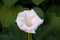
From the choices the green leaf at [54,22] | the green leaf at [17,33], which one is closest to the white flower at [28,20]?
the green leaf at [17,33]

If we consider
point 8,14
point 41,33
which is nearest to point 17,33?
point 41,33

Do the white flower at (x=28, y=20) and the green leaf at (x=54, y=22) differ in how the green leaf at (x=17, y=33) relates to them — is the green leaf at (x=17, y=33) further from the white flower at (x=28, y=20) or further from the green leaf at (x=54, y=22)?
the green leaf at (x=54, y=22)

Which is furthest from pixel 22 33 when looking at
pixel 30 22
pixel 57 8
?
pixel 57 8

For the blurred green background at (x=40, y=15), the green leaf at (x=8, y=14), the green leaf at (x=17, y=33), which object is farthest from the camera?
the green leaf at (x=8, y=14)

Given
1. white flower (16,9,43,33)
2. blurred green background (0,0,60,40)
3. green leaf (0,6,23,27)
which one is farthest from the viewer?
green leaf (0,6,23,27)

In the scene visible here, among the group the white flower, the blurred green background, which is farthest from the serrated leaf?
the white flower

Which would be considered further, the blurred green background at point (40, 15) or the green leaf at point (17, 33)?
the blurred green background at point (40, 15)

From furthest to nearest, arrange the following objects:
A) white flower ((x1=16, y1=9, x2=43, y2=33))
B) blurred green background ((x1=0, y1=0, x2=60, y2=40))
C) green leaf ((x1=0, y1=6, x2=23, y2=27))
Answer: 1. green leaf ((x1=0, y1=6, x2=23, y2=27))
2. blurred green background ((x1=0, y1=0, x2=60, y2=40))
3. white flower ((x1=16, y1=9, x2=43, y2=33))

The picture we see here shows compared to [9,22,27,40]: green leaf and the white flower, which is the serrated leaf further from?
the white flower

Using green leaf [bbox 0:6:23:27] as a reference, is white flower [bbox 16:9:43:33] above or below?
above

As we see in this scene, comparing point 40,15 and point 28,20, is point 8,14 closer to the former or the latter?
point 40,15
